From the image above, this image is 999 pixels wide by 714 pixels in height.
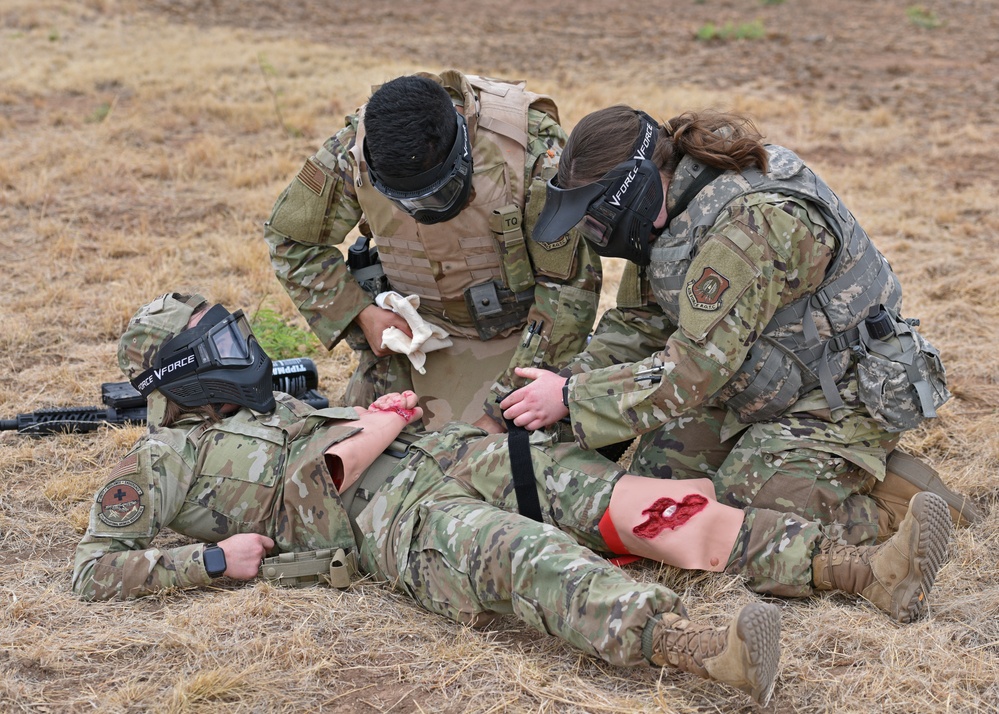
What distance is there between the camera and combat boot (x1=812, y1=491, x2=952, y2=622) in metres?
3.08

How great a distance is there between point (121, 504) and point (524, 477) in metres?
1.47

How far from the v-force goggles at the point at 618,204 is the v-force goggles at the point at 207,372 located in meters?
1.27

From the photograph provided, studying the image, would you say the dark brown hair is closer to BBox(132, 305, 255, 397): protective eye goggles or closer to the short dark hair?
the short dark hair

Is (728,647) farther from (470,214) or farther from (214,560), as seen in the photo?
(470,214)

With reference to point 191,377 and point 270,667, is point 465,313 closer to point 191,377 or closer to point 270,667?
point 191,377

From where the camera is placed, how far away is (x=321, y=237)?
15.5 ft

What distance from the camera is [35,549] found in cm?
401

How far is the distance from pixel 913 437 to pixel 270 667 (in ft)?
10.9

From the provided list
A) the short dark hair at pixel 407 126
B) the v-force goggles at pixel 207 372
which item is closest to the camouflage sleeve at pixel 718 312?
the short dark hair at pixel 407 126

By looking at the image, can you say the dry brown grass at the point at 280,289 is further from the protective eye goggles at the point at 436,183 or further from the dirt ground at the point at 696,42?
the protective eye goggles at the point at 436,183

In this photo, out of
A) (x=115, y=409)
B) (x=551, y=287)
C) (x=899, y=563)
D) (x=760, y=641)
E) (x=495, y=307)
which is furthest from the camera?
(x=115, y=409)

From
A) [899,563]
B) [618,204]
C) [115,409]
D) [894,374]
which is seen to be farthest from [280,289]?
[899,563]

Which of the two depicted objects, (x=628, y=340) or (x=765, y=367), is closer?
(x=765, y=367)

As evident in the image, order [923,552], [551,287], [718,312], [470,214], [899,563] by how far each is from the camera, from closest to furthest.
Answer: [923,552], [899,563], [718,312], [470,214], [551,287]
